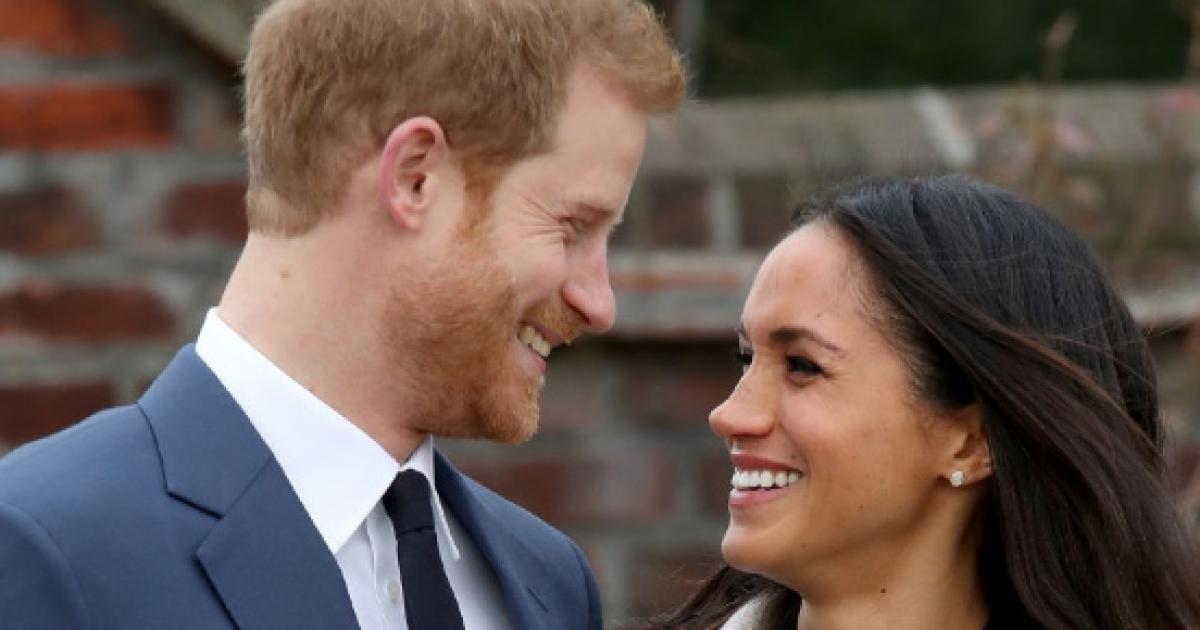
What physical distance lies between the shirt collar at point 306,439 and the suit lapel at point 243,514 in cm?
2

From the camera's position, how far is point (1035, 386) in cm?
332

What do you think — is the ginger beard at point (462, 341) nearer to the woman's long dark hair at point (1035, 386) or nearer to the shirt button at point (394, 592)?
the shirt button at point (394, 592)

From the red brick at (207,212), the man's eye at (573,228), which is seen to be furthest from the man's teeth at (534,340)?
→ the red brick at (207,212)

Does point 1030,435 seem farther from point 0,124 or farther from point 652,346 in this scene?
point 0,124

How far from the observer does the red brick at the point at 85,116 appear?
178 inches


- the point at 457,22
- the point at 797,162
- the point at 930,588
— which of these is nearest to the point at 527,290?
the point at 457,22

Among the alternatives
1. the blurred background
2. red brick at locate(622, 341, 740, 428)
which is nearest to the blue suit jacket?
the blurred background

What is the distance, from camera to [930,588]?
11.1ft

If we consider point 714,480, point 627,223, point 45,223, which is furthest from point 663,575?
point 45,223

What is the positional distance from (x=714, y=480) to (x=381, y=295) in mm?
1827

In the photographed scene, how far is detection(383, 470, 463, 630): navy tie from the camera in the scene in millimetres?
3096

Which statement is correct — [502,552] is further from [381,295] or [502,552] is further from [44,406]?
[44,406]

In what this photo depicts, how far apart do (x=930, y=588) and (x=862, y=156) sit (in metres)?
1.62

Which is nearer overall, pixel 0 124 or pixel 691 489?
pixel 0 124
